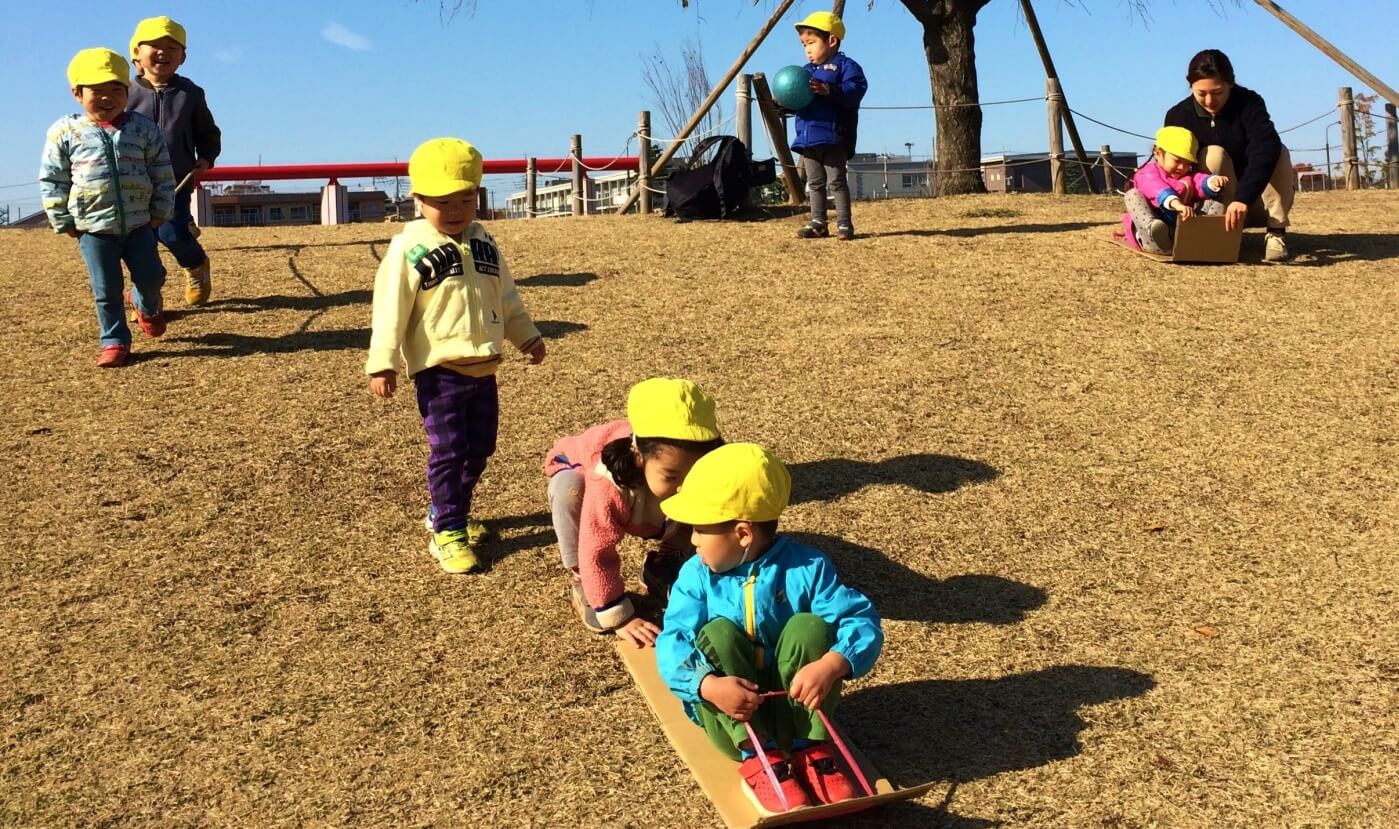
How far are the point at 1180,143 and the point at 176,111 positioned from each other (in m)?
6.23

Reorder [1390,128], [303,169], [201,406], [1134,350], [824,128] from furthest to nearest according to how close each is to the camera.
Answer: [303,169] < [1390,128] < [824,128] < [1134,350] < [201,406]

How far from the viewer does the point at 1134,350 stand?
6.54m

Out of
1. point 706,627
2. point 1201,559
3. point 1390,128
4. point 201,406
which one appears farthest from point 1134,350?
point 1390,128

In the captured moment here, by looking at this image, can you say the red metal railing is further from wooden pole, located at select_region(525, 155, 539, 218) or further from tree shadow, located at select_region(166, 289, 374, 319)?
tree shadow, located at select_region(166, 289, 374, 319)

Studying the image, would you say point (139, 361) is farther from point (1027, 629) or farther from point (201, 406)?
point (1027, 629)

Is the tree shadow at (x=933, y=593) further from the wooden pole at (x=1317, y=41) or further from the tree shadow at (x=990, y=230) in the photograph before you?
the wooden pole at (x=1317, y=41)

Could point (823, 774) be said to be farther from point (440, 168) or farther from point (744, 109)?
point (744, 109)

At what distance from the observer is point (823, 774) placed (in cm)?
288

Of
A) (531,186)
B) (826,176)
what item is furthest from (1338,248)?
(531,186)

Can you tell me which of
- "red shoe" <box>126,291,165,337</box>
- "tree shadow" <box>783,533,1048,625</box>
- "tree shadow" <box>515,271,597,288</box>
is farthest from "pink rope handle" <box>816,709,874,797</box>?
"tree shadow" <box>515,271,597,288</box>

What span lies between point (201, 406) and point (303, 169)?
16.2 meters

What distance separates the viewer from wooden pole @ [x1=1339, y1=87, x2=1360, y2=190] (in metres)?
15.6

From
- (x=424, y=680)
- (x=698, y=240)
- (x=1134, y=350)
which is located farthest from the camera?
(x=698, y=240)

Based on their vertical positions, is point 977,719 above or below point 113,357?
below
